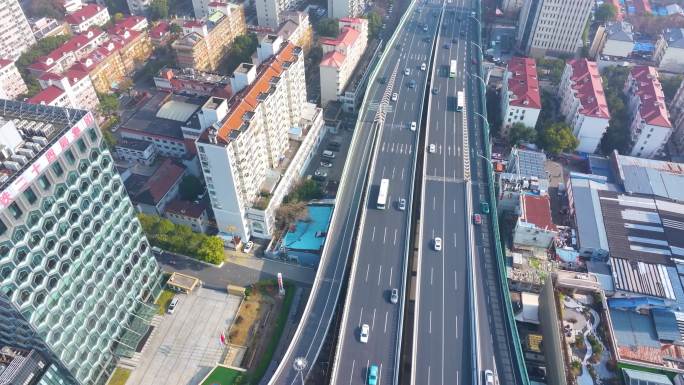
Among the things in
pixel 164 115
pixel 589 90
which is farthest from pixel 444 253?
pixel 164 115

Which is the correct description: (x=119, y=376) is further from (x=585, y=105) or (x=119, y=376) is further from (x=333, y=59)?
(x=585, y=105)

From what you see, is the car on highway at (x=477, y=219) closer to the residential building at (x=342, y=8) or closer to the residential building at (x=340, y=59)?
the residential building at (x=340, y=59)

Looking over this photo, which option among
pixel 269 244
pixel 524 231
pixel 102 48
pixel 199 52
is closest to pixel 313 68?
pixel 199 52

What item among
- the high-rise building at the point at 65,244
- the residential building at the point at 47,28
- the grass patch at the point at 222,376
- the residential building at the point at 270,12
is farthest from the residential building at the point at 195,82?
the grass patch at the point at 222,376

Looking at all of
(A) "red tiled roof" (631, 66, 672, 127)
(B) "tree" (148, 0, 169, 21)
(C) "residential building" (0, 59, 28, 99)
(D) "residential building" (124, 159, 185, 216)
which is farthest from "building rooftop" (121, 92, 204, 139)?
(A) "red tiled roof" (631, 66, 672, 127)

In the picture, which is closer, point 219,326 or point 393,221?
point 219,326

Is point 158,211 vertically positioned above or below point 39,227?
below

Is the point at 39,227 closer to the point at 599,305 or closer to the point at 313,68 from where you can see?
the point at 599,305
